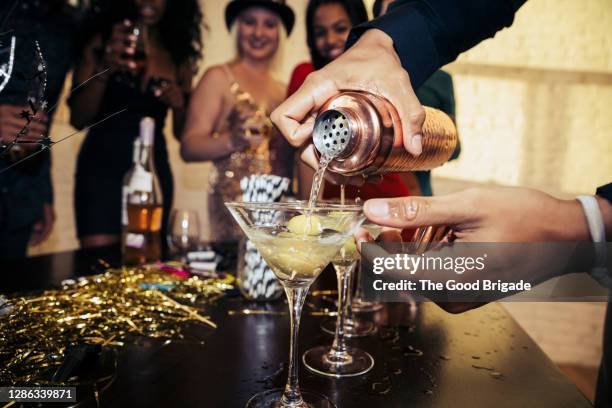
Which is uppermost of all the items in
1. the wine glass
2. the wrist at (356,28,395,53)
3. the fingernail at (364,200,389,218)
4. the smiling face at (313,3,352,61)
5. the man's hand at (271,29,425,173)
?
the smiling face at (313,3,352,61)

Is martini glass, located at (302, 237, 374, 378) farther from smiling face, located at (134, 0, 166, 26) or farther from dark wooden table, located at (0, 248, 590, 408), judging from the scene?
smiling face, located at (134, 0, 166, 26)

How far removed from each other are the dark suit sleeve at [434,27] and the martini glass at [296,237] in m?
0.41

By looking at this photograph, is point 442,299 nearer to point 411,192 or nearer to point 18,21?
point 411,192

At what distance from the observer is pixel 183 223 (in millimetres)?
1771

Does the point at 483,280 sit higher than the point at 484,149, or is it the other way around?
the point at 484,149

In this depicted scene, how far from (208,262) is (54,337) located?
0.70 meters

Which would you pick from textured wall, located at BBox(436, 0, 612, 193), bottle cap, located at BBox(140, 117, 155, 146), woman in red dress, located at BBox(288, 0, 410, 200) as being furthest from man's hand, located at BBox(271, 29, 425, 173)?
textured wall, located at BBox(436, 0, 612, 193)

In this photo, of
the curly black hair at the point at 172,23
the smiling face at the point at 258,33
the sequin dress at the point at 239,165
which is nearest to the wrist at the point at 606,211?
the sequin dress at the point at 239,165

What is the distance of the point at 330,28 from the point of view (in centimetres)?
279

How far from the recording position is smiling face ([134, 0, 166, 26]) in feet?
9.84

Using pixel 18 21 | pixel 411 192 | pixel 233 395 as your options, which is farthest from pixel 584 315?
pixel 18 21

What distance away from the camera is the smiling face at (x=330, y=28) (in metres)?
2.77

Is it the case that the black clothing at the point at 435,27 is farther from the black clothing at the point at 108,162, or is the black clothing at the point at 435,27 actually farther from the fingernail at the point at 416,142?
the black clothing at the point at 108,162

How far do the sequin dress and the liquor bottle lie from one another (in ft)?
3.94
